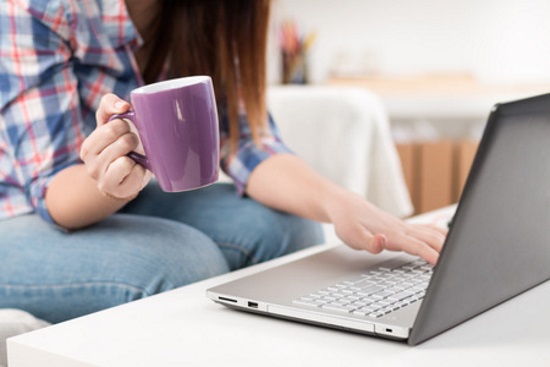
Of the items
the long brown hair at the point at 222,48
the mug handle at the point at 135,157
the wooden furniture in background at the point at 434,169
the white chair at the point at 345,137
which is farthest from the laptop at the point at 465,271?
the wooden furniture in background at the point at 434,169

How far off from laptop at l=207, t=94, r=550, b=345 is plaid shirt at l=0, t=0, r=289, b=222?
1.08 feet

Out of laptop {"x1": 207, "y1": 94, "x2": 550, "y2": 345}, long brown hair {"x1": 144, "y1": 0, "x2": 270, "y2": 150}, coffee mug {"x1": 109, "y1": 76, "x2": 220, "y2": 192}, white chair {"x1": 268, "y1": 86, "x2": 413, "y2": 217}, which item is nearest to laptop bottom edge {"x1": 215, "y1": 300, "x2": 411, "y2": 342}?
laptop {"x1": 207, "y1": 94, "x2": 550, "y2": 345}

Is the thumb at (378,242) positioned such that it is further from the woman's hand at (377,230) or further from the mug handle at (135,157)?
the mug handle at (135,157)

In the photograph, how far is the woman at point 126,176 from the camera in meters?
0.88

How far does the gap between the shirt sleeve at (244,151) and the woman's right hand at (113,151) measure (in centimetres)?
36

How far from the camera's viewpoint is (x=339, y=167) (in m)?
2.27

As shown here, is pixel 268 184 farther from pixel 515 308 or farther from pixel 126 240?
pixel 515 308

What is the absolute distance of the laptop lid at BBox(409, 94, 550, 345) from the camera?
0.55m

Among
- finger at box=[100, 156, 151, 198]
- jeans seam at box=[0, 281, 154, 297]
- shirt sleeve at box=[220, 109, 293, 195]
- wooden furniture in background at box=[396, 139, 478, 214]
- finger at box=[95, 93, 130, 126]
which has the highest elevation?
finger at box=[95, 93, 130, 126]

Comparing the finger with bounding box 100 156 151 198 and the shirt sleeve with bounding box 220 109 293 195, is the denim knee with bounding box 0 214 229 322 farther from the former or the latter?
the shirt sleeve with bounding box 220 109 293 195

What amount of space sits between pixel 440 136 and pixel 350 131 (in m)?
0.71

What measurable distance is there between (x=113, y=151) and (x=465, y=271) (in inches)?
12.1

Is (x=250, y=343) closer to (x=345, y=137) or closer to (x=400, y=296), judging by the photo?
(x=400, y=296)

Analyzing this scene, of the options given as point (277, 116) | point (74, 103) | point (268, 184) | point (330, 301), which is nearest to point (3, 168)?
point (74, 103)
